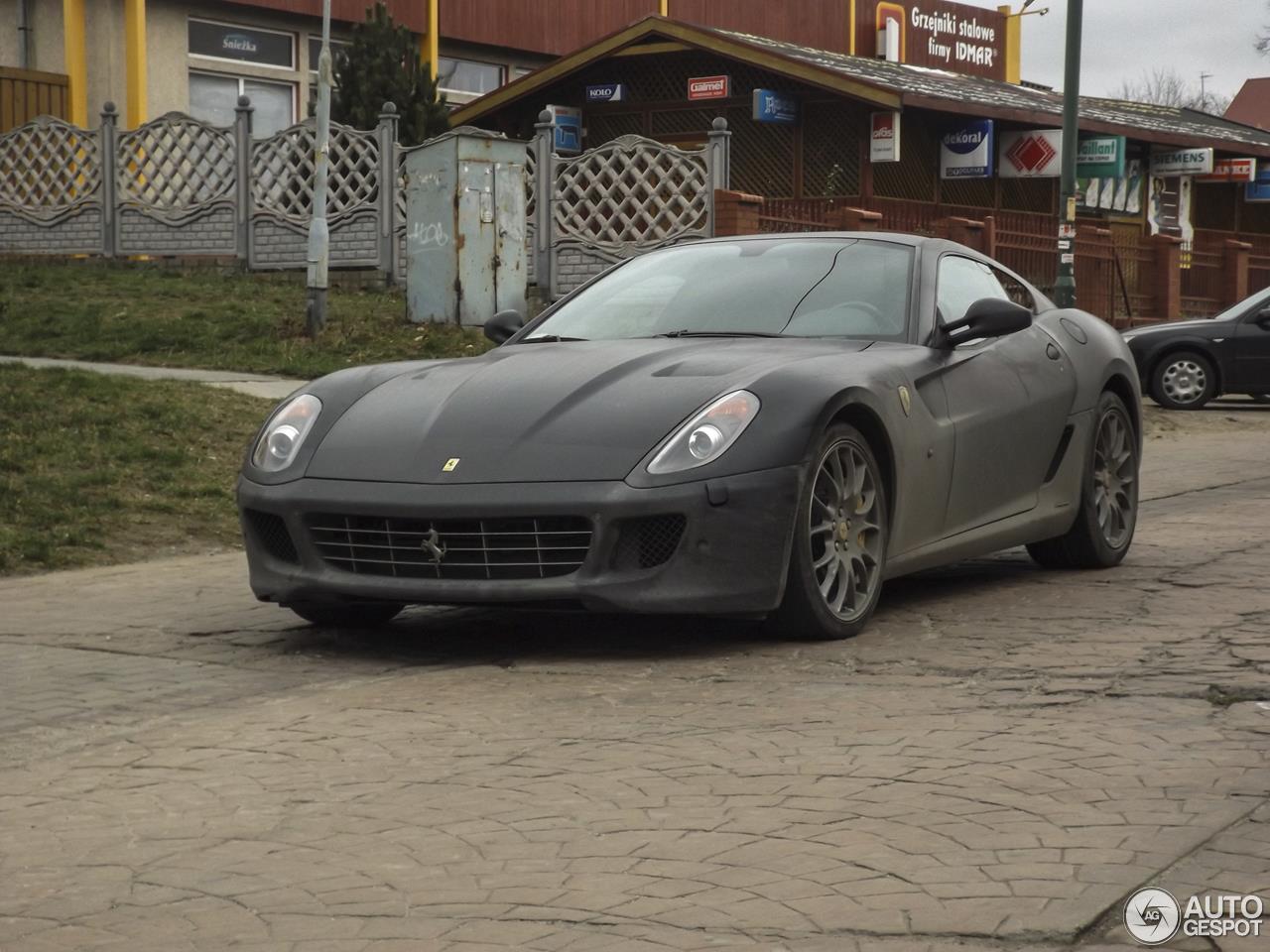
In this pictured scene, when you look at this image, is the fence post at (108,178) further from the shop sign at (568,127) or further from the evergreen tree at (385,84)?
the shop sign at (568,127)

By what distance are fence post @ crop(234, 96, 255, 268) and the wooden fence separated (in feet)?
26.3

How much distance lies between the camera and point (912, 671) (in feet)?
19.0

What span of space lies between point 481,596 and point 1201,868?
2804mm

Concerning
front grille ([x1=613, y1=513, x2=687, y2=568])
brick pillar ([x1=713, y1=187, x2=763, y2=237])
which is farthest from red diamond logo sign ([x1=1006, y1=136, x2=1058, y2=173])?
front grille ([x1=613, y1=513, x2=687, y2=568])

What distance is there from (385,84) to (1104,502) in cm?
2016

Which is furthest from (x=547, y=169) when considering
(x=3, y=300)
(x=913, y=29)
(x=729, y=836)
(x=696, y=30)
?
(x=913, y=29)

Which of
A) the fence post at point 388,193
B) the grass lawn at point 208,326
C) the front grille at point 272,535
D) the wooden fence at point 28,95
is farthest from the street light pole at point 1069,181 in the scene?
the front grille at point 272,535

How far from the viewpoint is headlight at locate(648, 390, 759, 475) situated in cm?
598

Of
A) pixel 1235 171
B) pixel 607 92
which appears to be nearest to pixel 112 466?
pixel 607 92

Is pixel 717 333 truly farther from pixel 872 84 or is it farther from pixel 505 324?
pixel 872 84

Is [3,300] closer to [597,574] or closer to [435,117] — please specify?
[435,117]

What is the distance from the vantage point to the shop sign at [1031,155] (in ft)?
101

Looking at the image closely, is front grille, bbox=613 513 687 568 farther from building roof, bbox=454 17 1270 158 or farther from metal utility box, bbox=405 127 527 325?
building roof, bbox=454 17 1270 158

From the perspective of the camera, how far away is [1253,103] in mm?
98812
